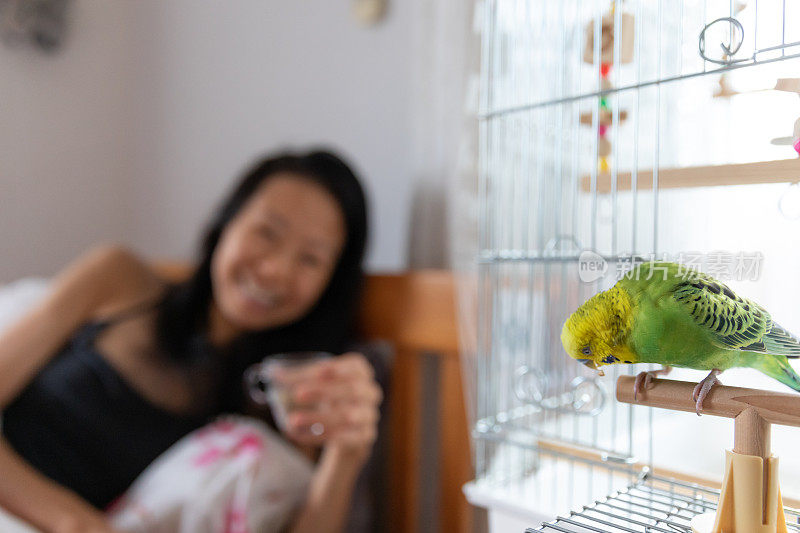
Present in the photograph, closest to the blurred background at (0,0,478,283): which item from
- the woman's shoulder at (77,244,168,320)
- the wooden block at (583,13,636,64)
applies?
the woman's shoulder at (77,244,168,320)

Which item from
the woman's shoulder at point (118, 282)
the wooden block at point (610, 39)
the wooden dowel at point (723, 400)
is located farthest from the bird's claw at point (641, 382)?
the woman's shoulder at point (118, 282)

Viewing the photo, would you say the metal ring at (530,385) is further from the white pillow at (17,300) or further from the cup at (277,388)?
the white pillow at (17,300)

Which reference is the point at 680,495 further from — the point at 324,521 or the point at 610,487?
the point at 324,521

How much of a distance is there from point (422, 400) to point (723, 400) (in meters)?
0.76

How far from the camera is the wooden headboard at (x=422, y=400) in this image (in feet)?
3.26

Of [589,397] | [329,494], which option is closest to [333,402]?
[329,494]

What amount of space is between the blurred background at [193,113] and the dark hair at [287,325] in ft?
0.40

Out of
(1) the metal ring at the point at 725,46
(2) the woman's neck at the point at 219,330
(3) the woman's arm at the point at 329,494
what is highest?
(1) the metal ring at the point at 725,46

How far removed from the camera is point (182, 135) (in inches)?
74.3

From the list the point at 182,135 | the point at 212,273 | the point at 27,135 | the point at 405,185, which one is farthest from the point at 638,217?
the point at 27,135

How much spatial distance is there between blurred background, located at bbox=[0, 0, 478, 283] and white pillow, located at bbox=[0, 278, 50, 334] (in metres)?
0.40

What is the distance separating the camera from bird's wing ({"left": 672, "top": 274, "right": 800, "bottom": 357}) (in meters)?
0.35

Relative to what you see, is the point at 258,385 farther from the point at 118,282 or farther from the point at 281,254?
the point at 118,282

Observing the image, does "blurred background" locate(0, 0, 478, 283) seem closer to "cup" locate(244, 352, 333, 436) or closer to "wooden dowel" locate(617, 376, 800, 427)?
"cup" locate(244, 352, 333, 436)
